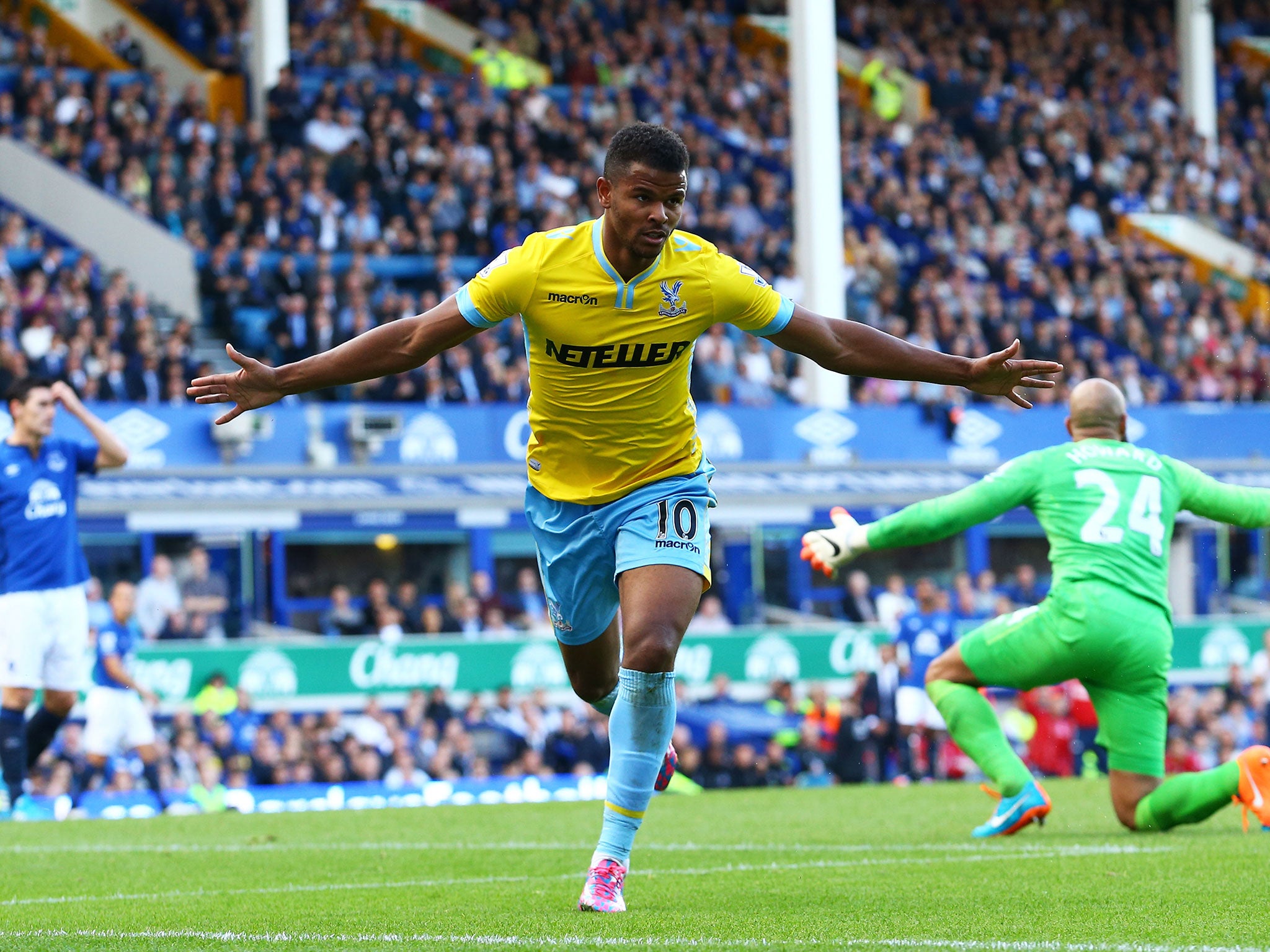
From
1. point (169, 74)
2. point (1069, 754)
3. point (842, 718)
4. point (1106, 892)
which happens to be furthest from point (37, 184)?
point (1106, 892)

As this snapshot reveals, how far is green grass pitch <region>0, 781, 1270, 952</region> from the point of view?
4875 mm

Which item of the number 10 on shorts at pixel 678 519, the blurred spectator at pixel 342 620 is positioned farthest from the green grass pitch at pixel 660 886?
the blurred spectator at pixel 342 620

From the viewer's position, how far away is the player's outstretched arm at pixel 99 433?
9.62m

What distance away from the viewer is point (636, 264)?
5828mm

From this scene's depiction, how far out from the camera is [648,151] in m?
5.56

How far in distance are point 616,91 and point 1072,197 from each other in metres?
8.06

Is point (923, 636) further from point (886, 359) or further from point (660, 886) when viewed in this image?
point (886, 359)

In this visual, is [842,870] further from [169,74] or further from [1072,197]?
[1072,197]

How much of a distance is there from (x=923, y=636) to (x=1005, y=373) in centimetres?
1157

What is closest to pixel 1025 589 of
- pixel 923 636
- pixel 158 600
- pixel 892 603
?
pixel 892 603

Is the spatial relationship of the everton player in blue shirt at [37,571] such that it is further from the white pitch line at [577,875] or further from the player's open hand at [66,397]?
the white pitch line at [577,875]

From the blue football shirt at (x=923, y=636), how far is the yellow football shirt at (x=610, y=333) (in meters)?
11.4

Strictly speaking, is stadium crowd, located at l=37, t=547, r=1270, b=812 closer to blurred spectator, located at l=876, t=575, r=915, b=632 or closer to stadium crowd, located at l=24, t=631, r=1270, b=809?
stadium crowd, located at l=24, t=631, r=1270, b=809

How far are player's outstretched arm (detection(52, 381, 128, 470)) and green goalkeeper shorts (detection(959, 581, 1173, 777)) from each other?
4.82 metres
